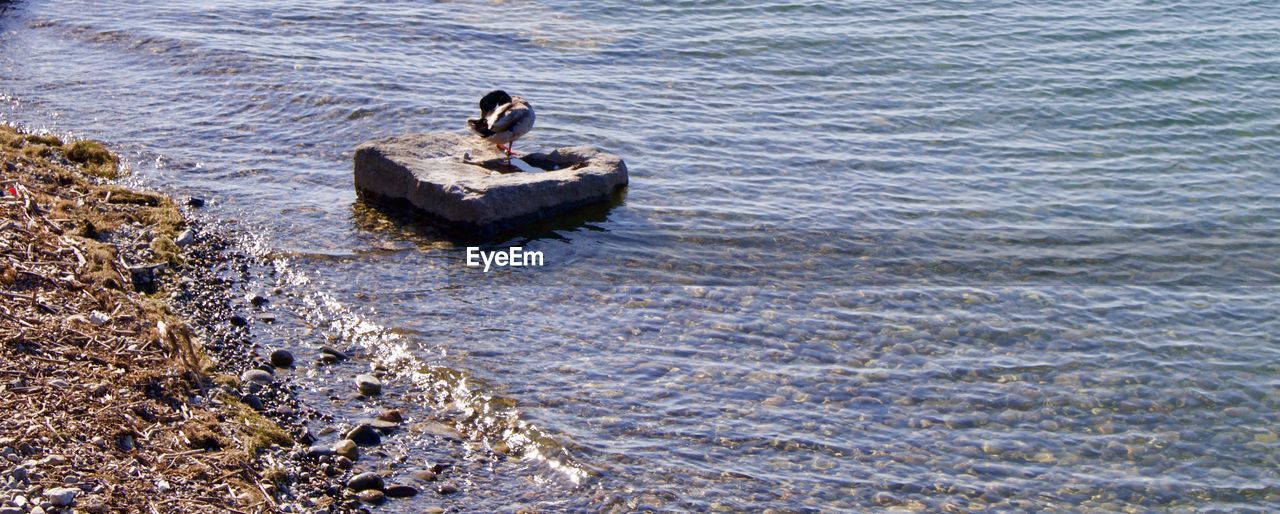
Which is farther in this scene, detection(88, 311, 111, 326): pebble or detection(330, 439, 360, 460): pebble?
detection(88, 311, 111, 326): pebble

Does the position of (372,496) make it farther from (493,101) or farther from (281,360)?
(493,101)

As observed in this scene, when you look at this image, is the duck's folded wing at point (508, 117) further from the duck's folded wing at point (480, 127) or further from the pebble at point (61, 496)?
the pebble at point (61, 496)

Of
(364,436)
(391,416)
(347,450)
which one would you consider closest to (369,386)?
(391,416)

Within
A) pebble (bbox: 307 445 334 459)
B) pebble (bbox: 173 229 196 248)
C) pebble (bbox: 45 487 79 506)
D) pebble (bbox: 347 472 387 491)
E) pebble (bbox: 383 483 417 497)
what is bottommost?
pebble (bbox: 383 483 417 497)

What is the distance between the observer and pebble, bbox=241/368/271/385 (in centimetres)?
982

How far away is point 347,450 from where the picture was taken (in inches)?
351

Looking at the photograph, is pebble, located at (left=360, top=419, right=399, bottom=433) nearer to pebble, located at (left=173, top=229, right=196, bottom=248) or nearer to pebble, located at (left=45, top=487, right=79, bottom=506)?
pebble, located at (left=45, top=487, right=79, bottom=506)

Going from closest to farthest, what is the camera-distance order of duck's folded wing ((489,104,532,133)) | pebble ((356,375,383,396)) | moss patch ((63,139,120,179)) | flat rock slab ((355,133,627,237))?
pebble ((356,375,383,396)) < flat rock slab ((355,133,627,237)) < moss patch ((63,139,120,179)) < duck's folded wing ((489,104,532,133))

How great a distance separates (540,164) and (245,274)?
4143 mm

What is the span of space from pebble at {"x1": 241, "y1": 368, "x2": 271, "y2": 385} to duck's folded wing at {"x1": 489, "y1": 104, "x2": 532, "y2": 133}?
552 centimetres

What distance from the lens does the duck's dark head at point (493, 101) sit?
15.3 metres

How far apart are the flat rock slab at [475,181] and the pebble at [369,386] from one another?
10.8 ft

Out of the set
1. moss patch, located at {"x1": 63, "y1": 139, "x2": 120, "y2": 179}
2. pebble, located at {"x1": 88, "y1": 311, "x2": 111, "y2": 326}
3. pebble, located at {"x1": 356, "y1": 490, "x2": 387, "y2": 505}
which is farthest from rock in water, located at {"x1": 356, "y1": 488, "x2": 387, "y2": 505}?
moss patch, located at {"x1": 63, "y1": 139, "x2": 120, "y2": 179}

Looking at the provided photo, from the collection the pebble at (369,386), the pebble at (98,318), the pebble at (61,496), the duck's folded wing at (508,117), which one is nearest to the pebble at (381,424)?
the pebble at (369,386)
